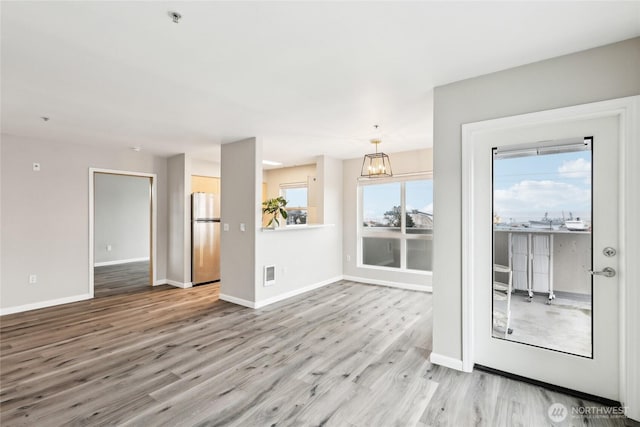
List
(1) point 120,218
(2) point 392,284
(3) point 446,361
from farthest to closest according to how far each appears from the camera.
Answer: (1) point 120,218
(2) point 392,284
(3) point 446,361

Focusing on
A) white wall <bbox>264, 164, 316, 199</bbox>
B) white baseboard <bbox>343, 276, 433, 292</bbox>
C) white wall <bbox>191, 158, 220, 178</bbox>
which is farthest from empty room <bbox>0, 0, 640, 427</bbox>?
white wall <bbox>264, 164, 316, 199</bbox>

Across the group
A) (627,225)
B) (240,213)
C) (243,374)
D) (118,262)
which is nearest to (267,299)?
(240,213)

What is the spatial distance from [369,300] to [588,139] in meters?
3.43

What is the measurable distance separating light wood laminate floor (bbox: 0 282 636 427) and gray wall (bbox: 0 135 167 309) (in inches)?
22.1

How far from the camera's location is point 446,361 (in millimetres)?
2717

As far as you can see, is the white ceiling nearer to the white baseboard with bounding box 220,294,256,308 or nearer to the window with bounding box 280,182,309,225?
the white baseboard with bounding box 220,294,256,308

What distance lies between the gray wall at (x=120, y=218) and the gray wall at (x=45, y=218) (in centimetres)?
327

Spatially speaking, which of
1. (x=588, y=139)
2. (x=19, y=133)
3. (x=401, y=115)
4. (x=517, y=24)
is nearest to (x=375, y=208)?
(x=401, y=115)

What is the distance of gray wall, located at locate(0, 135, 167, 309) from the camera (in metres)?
4.28

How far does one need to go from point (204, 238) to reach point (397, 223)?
3.71 m

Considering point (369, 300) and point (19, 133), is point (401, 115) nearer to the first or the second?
point (369, 300)

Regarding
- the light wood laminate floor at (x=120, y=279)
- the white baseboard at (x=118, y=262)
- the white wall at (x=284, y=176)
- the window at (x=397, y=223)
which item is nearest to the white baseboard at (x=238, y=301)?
the light wood laminate floor at (x=120, y=279)

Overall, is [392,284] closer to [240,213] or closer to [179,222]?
[240,213]

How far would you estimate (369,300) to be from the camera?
4840 millimetres
